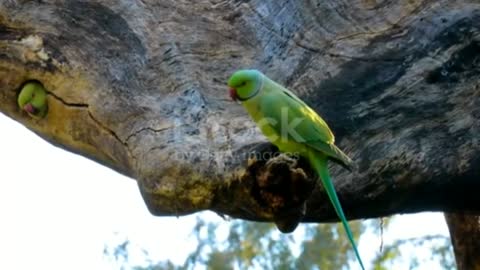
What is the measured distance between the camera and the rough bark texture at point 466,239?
433 centimetres

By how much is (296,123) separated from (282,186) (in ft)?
0.76

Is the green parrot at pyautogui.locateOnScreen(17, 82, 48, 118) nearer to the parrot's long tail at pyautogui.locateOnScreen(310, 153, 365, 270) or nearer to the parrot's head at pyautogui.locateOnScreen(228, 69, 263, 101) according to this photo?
the parrot's head at pyautogui.locateOnScreen(228, 69, 263, 101)

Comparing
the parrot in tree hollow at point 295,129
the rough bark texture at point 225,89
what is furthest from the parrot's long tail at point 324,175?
the rough bark texture at point 225,89

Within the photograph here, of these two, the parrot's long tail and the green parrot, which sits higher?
the green parrot

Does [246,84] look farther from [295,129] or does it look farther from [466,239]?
[466,239]

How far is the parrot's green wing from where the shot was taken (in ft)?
10.4

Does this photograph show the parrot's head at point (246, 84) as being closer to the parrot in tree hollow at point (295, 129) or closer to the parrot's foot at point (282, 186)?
the parrot in tree hollow at point (295, 129)

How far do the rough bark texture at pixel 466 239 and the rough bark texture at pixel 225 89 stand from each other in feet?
1.96

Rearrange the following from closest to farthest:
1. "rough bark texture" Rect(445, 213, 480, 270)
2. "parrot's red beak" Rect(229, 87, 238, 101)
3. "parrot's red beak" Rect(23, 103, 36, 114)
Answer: "parrot's red beak" Rect(229, 87, 238, 101)
"parrot's red beak" Rect(23, 103, 36, 114)
"rough bark texture" Rect(445, 213, 480, 270)

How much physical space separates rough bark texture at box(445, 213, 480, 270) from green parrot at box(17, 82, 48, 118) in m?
1.68

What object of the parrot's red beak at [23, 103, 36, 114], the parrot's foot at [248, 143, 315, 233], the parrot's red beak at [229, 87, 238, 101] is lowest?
the parrot's foot at [248, 143, 315, 233]

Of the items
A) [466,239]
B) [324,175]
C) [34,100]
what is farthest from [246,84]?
[466,239]

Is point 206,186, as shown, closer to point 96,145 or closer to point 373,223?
point 96,145

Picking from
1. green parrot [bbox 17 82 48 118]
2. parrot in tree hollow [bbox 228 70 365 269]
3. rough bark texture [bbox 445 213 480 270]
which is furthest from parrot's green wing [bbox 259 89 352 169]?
rough bark texture [bbox 445 213 480 270]
